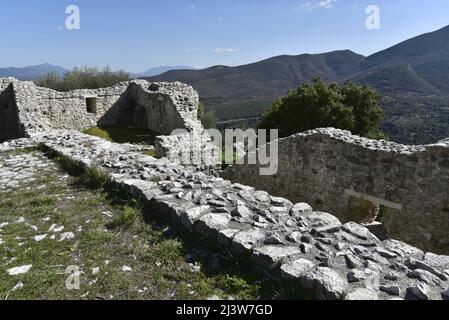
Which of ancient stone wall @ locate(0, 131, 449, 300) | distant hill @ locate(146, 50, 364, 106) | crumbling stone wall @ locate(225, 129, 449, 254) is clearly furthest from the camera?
distant hill @ locate(146, 50, 364, 106)

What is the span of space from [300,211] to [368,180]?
5.39 meters

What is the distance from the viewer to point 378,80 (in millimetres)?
95188

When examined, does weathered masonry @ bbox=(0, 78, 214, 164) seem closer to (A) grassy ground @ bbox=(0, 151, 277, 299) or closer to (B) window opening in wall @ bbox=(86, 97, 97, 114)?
(B) window opening in wall @ bbox=(86, 97, 97, 114)

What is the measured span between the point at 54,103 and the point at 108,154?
11485 millimetres

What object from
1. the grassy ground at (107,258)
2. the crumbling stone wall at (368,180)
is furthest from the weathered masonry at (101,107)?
the grassy ground at (107,258)

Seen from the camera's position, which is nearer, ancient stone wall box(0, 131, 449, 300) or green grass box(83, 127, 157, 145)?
ancient stone wall box(0, 131, 449, 300)

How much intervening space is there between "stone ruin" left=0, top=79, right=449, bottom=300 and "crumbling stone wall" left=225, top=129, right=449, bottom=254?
0.10 ft

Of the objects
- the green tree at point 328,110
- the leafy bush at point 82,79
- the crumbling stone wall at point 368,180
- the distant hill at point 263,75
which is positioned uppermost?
the distant hill at point 263,75

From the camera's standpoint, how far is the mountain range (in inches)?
2144

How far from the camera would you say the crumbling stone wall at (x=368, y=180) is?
A: 8516mm

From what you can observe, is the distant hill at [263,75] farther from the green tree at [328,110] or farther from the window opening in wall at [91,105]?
the window opening in wall at [91,105]

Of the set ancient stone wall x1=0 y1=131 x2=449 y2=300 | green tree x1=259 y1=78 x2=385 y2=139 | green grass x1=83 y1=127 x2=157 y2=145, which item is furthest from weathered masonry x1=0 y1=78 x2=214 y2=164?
ancient stone wall x1=0 y1=131 x2=449 y2=300

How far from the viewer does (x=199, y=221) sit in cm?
451
